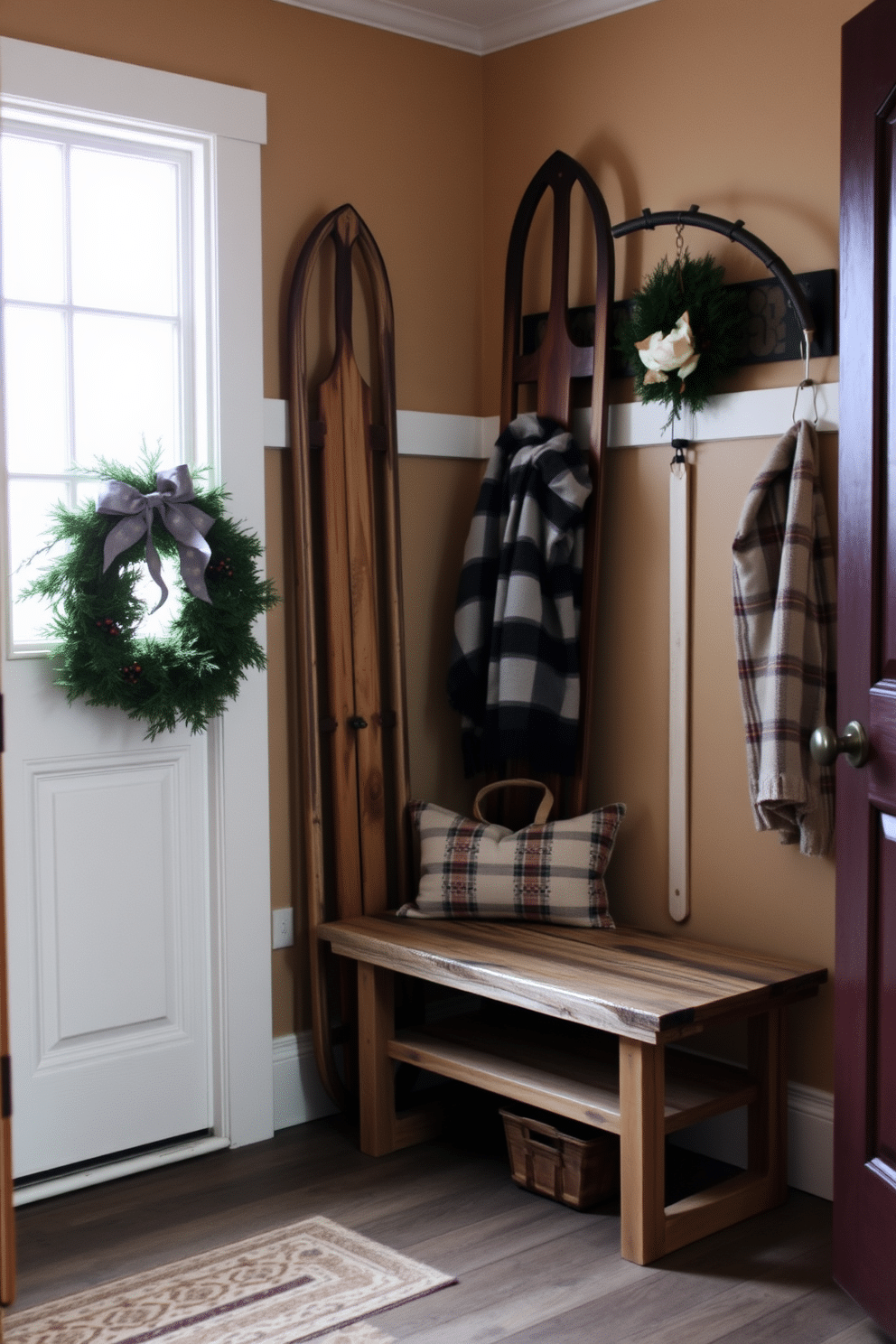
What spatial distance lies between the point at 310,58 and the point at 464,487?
42.6 inches

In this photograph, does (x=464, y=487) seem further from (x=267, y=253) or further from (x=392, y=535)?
(x=267, y=253)

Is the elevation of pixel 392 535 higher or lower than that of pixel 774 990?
higher

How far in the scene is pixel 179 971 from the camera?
120 inches

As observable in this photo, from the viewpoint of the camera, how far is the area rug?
229 centimetres

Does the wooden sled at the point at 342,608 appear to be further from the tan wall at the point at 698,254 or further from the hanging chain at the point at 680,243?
the hanging chain at the point at 680,243

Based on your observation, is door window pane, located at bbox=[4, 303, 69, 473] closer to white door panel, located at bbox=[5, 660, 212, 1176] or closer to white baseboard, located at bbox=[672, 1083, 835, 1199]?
white door panel, located at bbox=[5, 660, 212, 1176]

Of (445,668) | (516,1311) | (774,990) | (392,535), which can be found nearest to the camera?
(516,1311)

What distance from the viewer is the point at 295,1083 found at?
3230 mm

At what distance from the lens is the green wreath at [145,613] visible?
273 centimetres

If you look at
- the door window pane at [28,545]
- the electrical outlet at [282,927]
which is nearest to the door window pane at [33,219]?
the door window pane at [28,545]

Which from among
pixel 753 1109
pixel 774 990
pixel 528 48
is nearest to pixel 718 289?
pixel 528 48

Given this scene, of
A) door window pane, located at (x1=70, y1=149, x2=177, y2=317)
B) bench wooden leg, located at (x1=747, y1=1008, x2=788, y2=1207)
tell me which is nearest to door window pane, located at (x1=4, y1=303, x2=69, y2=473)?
door window pane, located at (x1=70, y1=149, x2=177, y2=317)

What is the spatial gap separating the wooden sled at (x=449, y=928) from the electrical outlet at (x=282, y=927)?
2.9 inches

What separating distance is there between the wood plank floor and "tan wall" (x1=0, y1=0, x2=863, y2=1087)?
393mm
